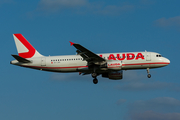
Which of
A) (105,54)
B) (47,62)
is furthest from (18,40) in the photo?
(105,54)

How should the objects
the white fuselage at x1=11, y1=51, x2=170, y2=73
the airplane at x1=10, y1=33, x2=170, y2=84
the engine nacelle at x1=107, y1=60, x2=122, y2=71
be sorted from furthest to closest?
1. the white fuselage at x1=11, y1=51, x2=170, y2=73
2. the airplane at x1=10, y1=33, x2=170, y2=84
3. the engine nacelle at x1=107, y1=60, x2=122, y2=71

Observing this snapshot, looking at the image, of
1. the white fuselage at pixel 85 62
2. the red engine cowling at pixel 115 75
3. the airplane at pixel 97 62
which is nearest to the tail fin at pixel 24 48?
the airplane at pixel 97 62

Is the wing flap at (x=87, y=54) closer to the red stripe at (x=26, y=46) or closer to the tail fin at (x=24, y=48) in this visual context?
the tail fin at (x=24, y=48)

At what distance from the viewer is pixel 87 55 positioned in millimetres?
60250

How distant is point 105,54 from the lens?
2486 inches

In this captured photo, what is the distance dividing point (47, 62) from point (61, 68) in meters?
3.04

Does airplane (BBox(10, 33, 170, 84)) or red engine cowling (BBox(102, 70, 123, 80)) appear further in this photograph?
red engine cowling (BBox(102, 70, 123, 80))

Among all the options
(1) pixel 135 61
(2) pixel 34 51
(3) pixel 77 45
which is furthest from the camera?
(2) pixel 34 51

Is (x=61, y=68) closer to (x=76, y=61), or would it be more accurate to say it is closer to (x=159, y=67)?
(x=76, y=61)

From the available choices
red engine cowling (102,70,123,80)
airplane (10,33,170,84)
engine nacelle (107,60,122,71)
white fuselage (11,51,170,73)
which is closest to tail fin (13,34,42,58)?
airplane (10,33,170,84)

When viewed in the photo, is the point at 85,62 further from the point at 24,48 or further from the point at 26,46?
the point at 24,48

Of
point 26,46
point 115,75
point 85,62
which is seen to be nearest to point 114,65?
point 115,75

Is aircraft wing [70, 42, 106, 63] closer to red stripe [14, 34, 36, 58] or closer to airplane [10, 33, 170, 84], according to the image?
airplane [10, 33, 170, 84]

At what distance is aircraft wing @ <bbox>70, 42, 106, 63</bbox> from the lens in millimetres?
57594
